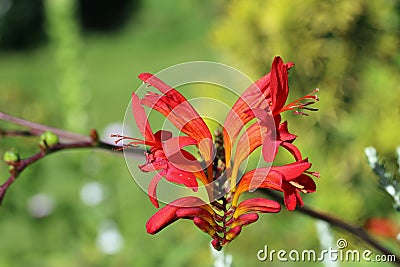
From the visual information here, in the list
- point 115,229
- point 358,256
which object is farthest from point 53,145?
point 115,229

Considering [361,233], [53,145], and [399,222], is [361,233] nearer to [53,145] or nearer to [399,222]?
[53,145]

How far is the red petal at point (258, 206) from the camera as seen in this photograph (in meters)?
0.63

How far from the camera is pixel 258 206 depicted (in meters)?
0.65

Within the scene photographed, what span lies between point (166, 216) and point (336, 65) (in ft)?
4.71

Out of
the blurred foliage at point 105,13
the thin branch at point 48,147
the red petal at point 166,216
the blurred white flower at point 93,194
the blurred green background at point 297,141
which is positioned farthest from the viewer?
the blurred foliage at point 105,13

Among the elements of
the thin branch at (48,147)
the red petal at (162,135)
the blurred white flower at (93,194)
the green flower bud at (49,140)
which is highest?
the red petal at (162,135)

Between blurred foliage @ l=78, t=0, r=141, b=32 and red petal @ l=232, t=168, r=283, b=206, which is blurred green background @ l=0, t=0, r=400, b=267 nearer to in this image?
red petal @ l=232, t=168, r=283, b=206

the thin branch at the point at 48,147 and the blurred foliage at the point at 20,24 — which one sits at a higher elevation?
the thin branch at the point at 48,147

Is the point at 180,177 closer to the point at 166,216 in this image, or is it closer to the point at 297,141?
the point at 166,216

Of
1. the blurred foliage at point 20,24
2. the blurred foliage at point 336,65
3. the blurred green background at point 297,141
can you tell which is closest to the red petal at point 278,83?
the blurred green background at point 297,141

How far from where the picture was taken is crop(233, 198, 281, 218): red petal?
63 centimetres

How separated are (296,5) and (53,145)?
1137 mm

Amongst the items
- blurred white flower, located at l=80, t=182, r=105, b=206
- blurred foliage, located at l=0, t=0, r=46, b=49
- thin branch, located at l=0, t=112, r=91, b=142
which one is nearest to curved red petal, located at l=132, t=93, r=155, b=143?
thin branch, located at l=0, t=112, r=91, b=142

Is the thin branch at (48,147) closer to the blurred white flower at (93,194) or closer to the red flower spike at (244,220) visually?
the red flower spike at (244,220)
